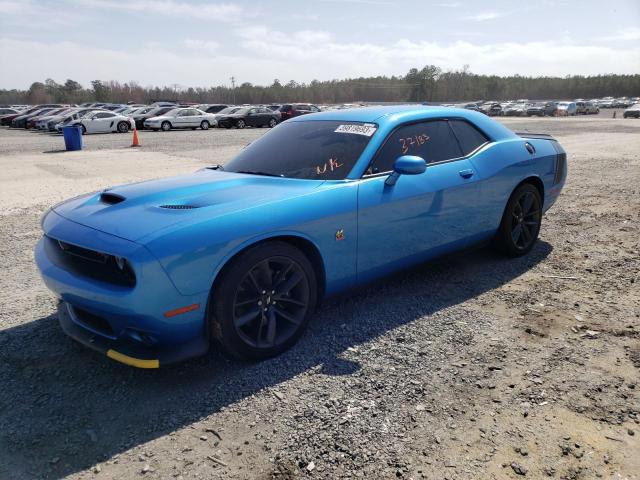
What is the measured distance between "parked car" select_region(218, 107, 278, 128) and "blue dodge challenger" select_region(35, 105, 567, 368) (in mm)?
27822

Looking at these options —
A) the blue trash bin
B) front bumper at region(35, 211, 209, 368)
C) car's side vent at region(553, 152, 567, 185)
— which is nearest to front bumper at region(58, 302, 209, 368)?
front bumper at region(35, 211, 209, 368)

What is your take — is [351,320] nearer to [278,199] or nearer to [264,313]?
[264,313]

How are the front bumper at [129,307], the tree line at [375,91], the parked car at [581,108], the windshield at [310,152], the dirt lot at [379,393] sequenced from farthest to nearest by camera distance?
1. the tree line at [375,91]
2. the parked car at [581,108]
3. the windshield at [310,152]
4. the front bumper at [129,307]
5. the dirt lot at [379,393]

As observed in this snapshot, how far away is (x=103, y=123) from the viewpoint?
2653 centimetres

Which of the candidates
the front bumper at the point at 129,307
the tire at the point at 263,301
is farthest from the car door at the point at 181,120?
the tire at the point at 263,301

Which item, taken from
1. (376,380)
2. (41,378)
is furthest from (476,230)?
(41,378)

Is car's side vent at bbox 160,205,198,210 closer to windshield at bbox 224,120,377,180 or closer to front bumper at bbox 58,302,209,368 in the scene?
front bumper at bbox 58,302,209,368

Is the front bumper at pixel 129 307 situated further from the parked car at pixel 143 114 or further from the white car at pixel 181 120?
the parked car at pixel 143 114

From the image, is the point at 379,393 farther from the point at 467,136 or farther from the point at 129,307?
the point at 467,136

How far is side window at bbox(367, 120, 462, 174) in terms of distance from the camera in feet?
12.4

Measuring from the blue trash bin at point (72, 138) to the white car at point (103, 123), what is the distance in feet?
30.4

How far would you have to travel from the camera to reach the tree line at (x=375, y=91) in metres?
90.4

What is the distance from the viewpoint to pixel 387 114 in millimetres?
4035

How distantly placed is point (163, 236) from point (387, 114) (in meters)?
2.15
